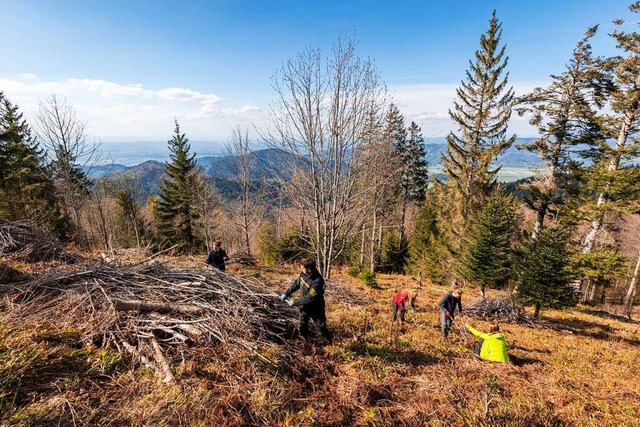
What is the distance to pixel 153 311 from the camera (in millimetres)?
5652

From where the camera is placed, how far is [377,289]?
16.2 metres

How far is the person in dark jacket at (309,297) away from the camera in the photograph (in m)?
5.87

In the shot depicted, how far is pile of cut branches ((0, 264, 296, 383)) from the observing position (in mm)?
5141

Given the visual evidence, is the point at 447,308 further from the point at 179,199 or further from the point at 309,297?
the point at 179,199

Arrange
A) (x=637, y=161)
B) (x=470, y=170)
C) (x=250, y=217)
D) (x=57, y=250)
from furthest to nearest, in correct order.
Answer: (x=250, y=217), (x=470, y=170), (x=637, y=161), (x=57, y=250)

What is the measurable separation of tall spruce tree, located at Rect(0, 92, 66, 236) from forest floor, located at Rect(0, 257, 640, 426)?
19.9 meters

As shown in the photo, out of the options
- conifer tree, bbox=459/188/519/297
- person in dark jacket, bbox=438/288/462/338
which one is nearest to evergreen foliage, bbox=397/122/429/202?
conifer tree, bbox=459/188/519/297

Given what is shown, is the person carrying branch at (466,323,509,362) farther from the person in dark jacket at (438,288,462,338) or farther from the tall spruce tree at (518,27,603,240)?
the tall spruce tree at (518,27,603,240)

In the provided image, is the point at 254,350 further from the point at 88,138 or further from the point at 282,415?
the point at 88,138

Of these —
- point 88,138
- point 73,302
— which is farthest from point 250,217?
point 73,302

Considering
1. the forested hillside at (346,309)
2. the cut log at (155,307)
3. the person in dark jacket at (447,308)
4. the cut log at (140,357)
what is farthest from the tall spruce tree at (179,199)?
the person in dark jacket at (447,308)

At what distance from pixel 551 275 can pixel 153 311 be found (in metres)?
14.5

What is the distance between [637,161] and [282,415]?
20301mm

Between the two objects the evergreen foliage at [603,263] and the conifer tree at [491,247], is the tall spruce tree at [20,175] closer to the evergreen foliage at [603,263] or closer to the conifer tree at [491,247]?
the conifer tree at [491,247]
